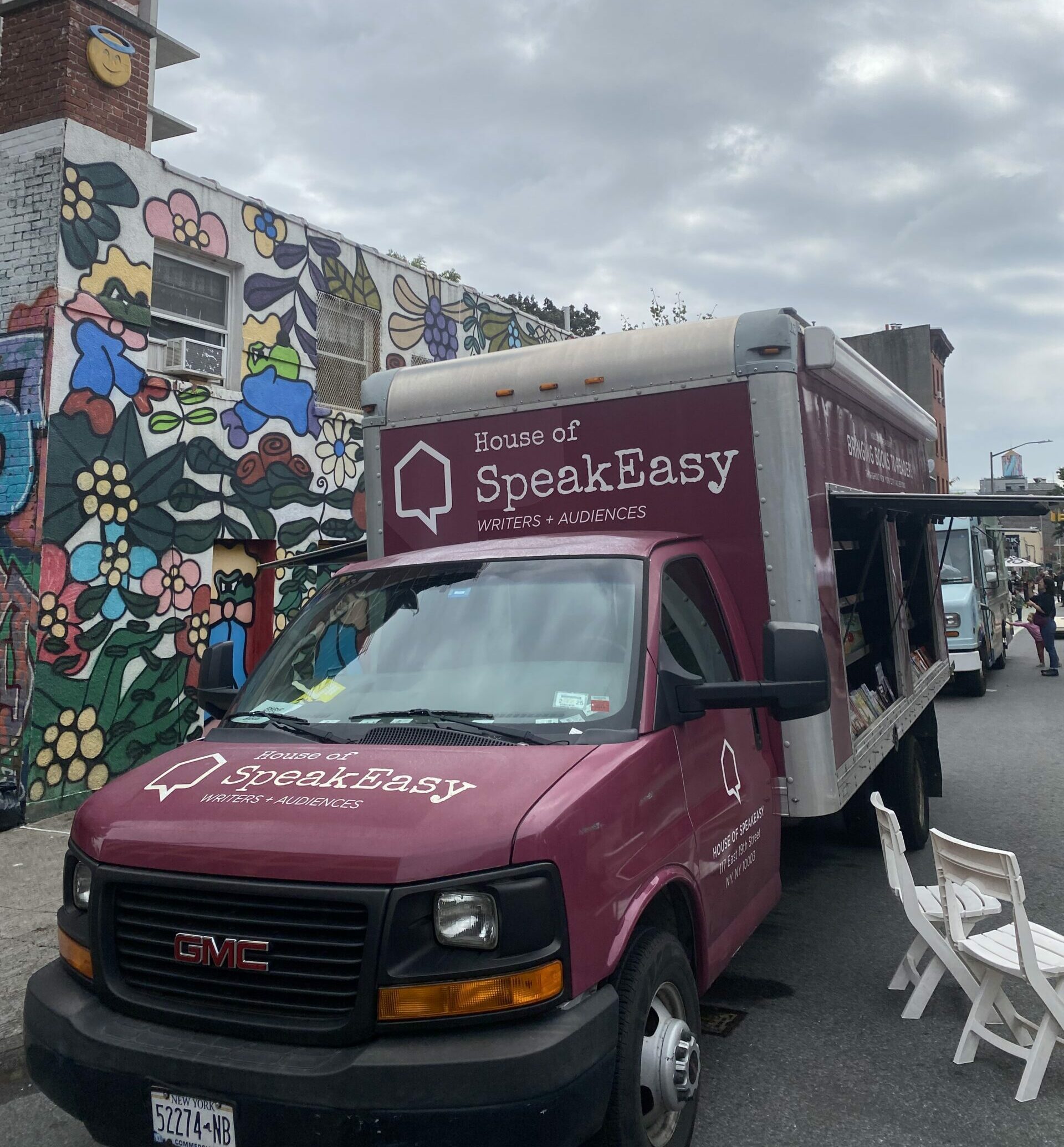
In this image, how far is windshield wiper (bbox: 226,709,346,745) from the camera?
11.0 feet

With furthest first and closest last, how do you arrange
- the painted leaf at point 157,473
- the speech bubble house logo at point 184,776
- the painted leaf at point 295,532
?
1. the painted leaf at point 295,532
2. the painted leaf at point 157,473
3. the speech bubble house logo at point 184,776

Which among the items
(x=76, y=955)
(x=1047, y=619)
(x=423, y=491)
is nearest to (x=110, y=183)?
(x=423, y=491)

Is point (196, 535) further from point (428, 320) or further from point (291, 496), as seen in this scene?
point (428, 320)

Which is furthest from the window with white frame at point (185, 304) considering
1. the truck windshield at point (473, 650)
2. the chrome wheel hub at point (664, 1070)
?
the chrome wheel hub at point (664, 1070)

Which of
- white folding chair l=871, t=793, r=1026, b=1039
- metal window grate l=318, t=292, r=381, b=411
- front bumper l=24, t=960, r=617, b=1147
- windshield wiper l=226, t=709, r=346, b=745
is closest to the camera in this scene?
front bumper l=24, t=960, r=617, b=1147

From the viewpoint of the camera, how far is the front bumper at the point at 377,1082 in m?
2.46

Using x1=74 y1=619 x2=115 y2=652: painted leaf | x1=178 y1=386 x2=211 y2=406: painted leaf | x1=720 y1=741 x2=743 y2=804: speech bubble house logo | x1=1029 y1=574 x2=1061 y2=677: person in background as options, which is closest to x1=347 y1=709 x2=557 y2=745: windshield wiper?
x1=720 y1=741 x2=743 y2=804: speech bubble house logo

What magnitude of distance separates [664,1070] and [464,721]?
46.5 inches

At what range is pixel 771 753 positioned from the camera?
458cm

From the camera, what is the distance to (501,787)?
9.36 ft

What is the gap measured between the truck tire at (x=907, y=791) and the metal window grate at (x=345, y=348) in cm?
756

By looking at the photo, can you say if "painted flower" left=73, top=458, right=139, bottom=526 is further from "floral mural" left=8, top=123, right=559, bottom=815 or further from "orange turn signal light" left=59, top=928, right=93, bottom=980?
"orange turn signal light" left=59, top=928, right=93, bottom=980

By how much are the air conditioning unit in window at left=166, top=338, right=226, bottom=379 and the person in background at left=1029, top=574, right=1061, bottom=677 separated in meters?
15.3

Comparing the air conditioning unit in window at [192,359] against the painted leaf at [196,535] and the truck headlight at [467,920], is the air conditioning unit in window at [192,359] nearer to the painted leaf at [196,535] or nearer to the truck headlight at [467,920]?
the painted leaf at [196,535]
